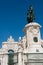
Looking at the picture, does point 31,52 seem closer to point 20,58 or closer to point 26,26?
point 20,58

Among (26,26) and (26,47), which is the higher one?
(26,26)

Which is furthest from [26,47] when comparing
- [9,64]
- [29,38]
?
[9,64]

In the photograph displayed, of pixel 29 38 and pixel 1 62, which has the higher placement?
pixel 29 38

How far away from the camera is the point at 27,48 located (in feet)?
154

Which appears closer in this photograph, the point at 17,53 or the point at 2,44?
the point at 17,53

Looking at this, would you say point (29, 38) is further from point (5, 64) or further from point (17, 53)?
point (5, 64)

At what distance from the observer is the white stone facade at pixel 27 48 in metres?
45.3

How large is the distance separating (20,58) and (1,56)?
14.3 feet

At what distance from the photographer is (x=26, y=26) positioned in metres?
48.6

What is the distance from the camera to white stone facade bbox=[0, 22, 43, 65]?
4528 cm

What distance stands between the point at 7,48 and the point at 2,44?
1.35 metres

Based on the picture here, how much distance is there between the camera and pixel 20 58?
45312 mm

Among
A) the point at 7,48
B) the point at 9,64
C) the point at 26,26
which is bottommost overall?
the point at 9,64

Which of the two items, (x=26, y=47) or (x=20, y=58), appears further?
(x=26, y=47)
